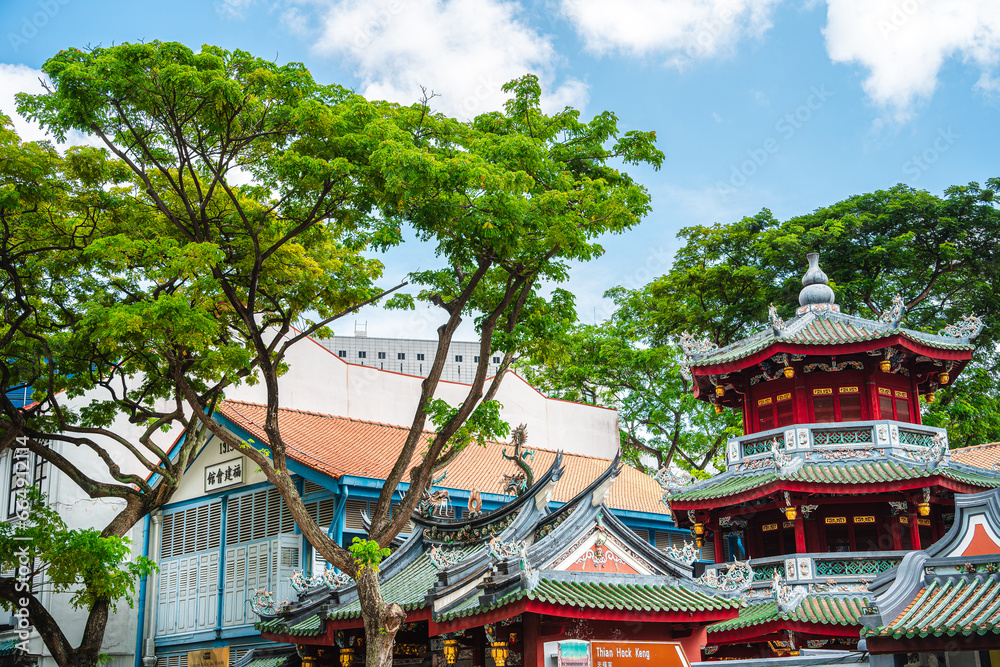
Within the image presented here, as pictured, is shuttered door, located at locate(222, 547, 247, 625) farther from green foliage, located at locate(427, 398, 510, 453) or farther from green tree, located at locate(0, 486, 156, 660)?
green foliage, located at locate(427, 398, 510, 453)

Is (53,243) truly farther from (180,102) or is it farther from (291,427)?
(291,427)

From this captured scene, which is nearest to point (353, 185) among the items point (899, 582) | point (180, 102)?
point (180, 102)

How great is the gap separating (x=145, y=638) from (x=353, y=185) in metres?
15.9

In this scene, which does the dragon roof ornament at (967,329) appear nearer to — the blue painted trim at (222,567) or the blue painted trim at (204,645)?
the blue painted trim at (204,645)

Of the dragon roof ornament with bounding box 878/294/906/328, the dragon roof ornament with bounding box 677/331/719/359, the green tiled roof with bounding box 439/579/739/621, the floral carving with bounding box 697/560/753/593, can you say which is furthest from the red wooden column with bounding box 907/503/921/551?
the green tiled roof with bounding box 439/579/739/621

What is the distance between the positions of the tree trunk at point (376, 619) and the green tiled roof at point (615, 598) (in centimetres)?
75

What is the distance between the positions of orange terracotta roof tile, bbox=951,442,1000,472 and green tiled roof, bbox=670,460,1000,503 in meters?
4.17

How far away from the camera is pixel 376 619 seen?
1421 centimetres

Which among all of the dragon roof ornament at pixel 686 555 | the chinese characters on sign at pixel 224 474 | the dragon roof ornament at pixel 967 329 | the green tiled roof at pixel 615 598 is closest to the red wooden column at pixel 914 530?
the dragon roof ornament at pixel 967 329

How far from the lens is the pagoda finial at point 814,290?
24.0 m

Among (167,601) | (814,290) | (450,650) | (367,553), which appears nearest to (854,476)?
(814,290)

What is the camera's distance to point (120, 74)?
1478cm

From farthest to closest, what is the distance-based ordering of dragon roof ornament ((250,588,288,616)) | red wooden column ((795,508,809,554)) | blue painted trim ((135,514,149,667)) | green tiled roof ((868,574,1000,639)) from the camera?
blue painted trim ((135,514,149,667))
red wooden column ((795,508,809,554))
dragon roof ornament ((250,588,288,616))
green tiled roof ((868,574,1000,639))

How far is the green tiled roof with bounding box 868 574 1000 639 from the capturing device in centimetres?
1208
